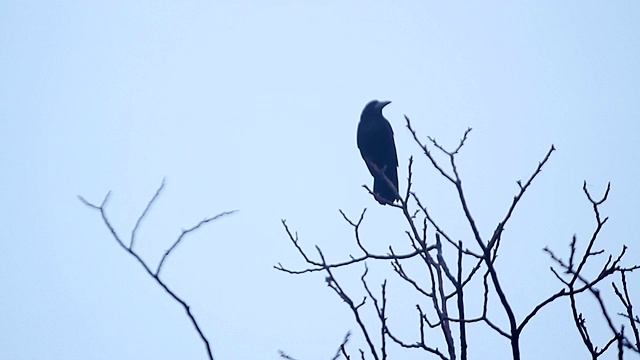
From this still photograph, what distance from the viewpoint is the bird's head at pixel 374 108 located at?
298 inches

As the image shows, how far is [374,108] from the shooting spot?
24.9 ft

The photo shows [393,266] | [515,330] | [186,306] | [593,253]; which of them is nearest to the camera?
[186,306]

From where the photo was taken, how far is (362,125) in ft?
24.8

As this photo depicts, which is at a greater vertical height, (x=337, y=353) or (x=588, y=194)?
(x=588, y=194)

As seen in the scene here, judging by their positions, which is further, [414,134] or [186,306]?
[414,134]

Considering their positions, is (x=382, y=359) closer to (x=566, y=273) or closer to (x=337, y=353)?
(x=337, y=353)

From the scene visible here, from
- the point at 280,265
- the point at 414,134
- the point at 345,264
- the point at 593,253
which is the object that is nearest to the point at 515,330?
the point at 593,253

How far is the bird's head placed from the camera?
7.57 metres

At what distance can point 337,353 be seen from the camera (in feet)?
7.57

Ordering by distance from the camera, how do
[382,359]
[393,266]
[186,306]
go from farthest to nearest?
[393,266], [382,359], [186,306]

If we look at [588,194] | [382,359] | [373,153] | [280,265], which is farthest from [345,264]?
[373,153]

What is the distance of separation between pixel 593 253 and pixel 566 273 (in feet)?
0.61

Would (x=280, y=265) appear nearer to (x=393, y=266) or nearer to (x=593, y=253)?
(x=393, y=266)

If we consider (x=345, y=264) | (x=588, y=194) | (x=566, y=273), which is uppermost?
(x=345, y=264)
